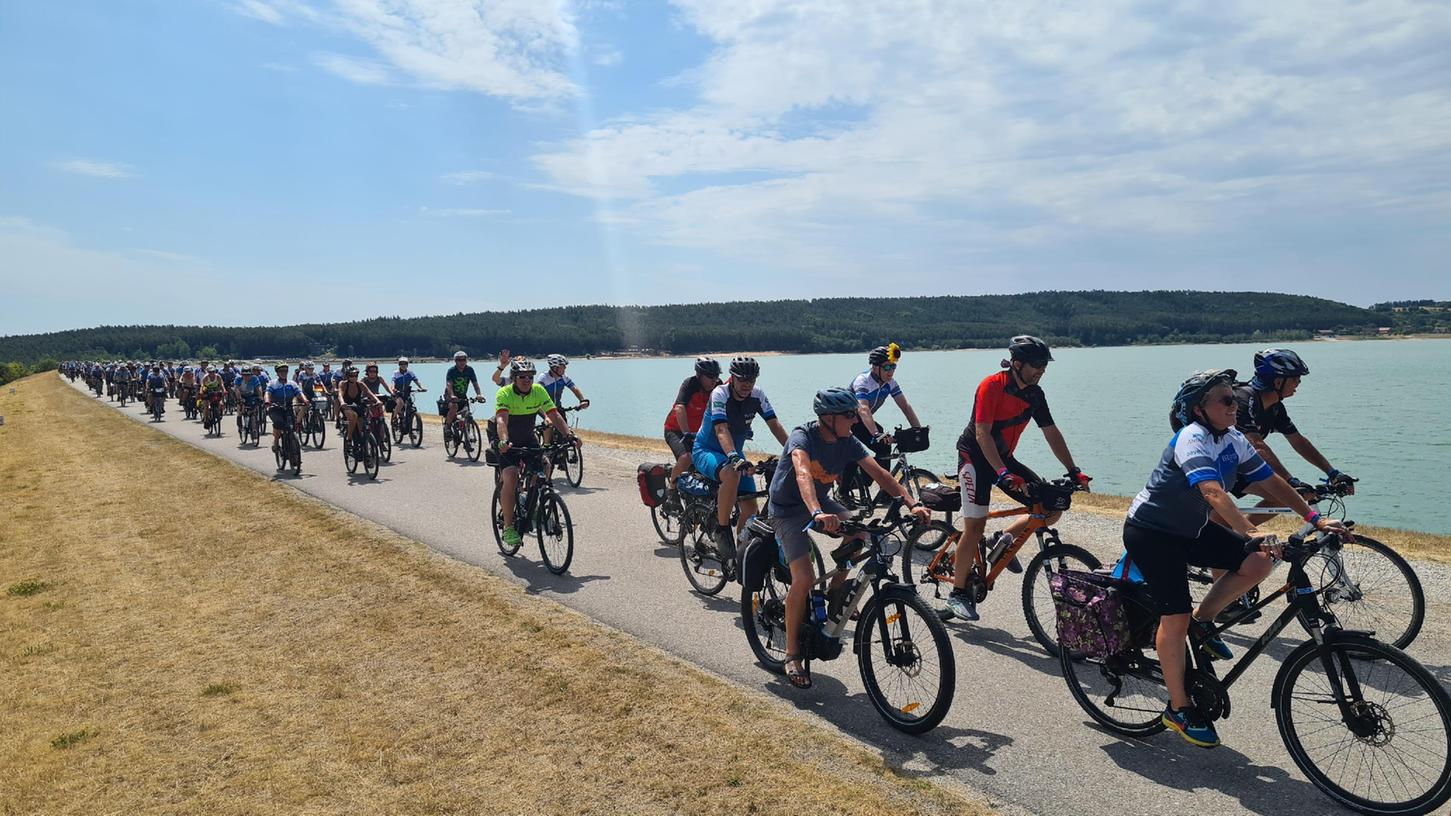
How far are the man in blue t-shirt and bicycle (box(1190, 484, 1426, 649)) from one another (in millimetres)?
2680

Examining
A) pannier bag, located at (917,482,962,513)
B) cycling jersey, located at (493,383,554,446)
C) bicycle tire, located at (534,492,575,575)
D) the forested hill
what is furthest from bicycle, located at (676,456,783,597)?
the forested hill

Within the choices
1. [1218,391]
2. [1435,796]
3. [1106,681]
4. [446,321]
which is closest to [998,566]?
[1106,681]

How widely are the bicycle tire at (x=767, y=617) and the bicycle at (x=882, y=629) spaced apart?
0.02 meters

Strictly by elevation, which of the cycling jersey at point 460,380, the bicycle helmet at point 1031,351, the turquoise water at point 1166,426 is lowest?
the turquoise water at point 1166,426

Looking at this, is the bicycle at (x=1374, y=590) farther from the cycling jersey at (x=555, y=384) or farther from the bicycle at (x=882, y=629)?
the cycling jersey at (x=555, y=384)

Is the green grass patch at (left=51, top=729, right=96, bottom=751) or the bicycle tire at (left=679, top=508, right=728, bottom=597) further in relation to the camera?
the bicycle tire at (left=679, top=508, right=728, bottom=597)

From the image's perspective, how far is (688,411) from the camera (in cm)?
982

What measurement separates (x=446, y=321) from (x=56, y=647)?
15674 cm

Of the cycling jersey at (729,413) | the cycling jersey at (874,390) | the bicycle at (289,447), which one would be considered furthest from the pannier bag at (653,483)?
the bicycle at (289,447)

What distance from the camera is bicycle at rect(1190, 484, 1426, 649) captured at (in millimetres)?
6297

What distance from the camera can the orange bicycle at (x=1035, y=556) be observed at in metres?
6.36

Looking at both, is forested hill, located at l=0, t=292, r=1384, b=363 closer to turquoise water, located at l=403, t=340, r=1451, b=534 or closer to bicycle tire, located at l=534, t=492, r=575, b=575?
turquoise water, located at l=403, t=340, r=1451, b=534

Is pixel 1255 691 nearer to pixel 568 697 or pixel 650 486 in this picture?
pixel 568 697

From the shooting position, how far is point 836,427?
219 inches
